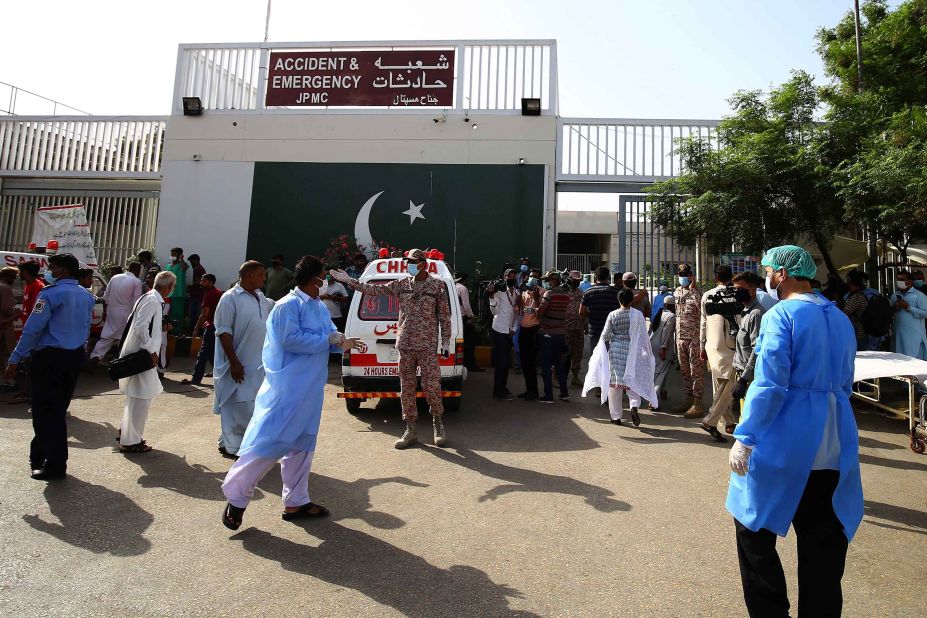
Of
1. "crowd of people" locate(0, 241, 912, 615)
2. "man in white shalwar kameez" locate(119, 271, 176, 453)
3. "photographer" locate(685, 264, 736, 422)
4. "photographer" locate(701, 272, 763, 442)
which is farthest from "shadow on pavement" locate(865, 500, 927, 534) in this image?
"man in white shalwar kameez" locate(119, 271, 176, 453)

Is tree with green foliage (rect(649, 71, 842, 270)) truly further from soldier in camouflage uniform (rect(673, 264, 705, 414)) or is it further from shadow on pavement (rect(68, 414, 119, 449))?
shadow on pavement (rect(68, 414, 119, 449))

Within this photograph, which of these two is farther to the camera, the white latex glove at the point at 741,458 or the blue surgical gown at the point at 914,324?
the blue surgical gown at the point at 914,324

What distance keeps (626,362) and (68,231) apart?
12.0 metres

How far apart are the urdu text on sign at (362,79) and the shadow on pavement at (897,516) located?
11.7 meters

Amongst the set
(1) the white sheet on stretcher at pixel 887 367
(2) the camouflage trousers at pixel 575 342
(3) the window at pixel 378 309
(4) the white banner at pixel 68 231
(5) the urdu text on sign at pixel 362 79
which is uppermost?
(5) the urdu text on sign at pixel 362 79

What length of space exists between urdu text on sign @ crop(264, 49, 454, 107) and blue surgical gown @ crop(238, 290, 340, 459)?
10789 mm

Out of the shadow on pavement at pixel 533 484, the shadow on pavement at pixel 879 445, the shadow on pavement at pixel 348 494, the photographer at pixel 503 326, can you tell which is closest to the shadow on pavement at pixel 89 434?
the shadow on pavement at pixel 348 494

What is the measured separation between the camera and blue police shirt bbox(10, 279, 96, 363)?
15.5ft

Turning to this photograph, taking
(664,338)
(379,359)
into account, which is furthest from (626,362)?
(379,359)

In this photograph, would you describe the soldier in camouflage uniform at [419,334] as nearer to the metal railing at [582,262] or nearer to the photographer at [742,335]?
the photographer at [742,335]

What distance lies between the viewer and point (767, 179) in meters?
9.89

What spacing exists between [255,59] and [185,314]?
6521 millimetres

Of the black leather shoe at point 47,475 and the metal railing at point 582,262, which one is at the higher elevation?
the metal railing at point 582,262

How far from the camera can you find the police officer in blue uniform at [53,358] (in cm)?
465
